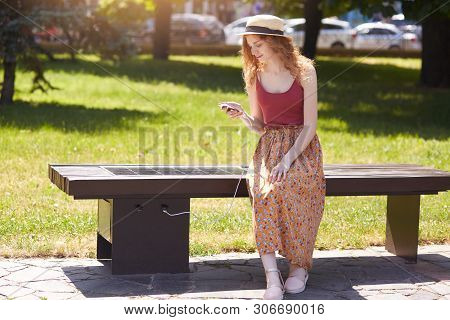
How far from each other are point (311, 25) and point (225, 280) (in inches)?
766

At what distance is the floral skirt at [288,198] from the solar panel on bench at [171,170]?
1.27ft

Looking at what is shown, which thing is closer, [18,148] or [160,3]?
[18,148]

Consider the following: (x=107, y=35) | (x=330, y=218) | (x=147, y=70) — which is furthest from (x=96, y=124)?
(x=147, y=70)

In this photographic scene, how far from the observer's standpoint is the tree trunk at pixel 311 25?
2416 centimetres

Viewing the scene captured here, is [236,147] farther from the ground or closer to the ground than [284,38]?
closer to the ground

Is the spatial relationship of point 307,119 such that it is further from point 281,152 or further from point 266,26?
point 266,26

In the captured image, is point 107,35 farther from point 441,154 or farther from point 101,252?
point 101,252

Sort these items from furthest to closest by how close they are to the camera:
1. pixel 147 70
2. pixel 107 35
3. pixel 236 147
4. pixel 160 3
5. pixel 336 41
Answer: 1. pixel 336 41
2. pixel 160 3
3. pixel 147 70
4. pixel 107 35
5. pixel 236 147

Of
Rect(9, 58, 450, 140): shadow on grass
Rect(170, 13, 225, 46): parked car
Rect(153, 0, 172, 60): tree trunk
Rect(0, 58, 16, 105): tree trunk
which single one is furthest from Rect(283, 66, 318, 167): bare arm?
Rect(170, 13, 225, 46): parked car

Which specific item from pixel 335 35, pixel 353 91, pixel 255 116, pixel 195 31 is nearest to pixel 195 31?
pixel 195 31

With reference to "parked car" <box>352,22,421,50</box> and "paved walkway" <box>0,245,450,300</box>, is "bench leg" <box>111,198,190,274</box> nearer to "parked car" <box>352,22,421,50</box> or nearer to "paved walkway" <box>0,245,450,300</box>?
"paved walkway" <box>0,245,450,300</box>

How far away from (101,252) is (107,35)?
30.4ft

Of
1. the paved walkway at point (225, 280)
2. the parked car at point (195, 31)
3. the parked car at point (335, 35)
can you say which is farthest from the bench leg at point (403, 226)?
the parked car at point (195, 31)

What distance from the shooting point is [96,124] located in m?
12.8
